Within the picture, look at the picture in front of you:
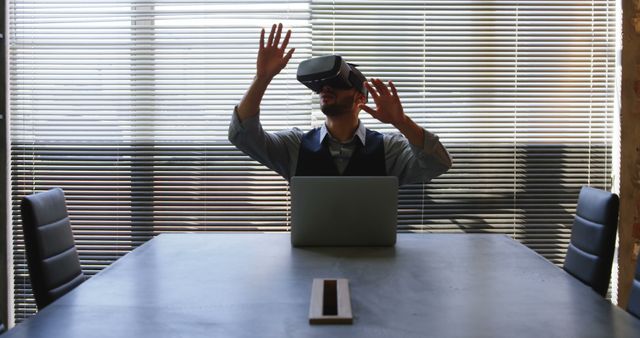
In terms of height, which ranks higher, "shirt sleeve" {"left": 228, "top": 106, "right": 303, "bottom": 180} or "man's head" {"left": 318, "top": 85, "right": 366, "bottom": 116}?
"man's head" {"left": 318, "top": 85, "right": 366, "bottom": 116}

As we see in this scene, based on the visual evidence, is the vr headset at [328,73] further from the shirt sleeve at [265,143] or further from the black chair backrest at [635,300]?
the black chair backrest at [635,300]

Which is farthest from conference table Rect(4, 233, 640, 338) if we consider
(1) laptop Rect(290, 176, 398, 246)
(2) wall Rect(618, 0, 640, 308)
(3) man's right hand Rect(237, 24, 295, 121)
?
(2) wall Rect(618, 0, 640, 308)

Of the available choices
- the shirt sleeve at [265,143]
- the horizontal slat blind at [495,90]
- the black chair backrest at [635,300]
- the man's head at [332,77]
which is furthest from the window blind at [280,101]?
the black chair backrest at [635,300]

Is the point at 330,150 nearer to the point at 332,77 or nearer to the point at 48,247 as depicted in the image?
the point at 332,77

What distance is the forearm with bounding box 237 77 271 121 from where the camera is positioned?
7.81 feet

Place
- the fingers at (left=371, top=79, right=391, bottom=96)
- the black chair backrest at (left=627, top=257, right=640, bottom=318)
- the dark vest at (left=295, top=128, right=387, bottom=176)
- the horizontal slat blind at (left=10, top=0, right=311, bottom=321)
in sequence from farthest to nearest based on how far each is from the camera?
the horizontal slat blind at (left=10, top=0, right=311, bottom=321)
the dark vest at (left=295, top=128, right=387, bottom=176)
the fingers at (left=371, top=79, right=391, bottom=96)
the black chair backrest at (left=627, top=257, right=640, bottom=318)

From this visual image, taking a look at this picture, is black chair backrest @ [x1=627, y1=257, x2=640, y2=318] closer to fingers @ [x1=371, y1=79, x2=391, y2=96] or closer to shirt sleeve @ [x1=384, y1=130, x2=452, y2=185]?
shirt sleeve @ [x1=384, y1=130, x2=452, y2=185]

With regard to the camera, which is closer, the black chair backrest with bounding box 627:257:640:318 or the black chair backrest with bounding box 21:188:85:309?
the black chair backrest with bounding box 627:257:640:318

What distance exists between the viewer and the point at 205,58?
3076 millimetres

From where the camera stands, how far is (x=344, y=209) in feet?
6.30

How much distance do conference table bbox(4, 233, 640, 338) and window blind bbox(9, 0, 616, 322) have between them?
1.15 meters

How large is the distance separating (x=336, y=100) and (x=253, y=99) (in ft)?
1.33

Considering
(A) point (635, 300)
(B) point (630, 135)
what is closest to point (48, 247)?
(A) point (635, 300)

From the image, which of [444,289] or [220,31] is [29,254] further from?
[220,31]
